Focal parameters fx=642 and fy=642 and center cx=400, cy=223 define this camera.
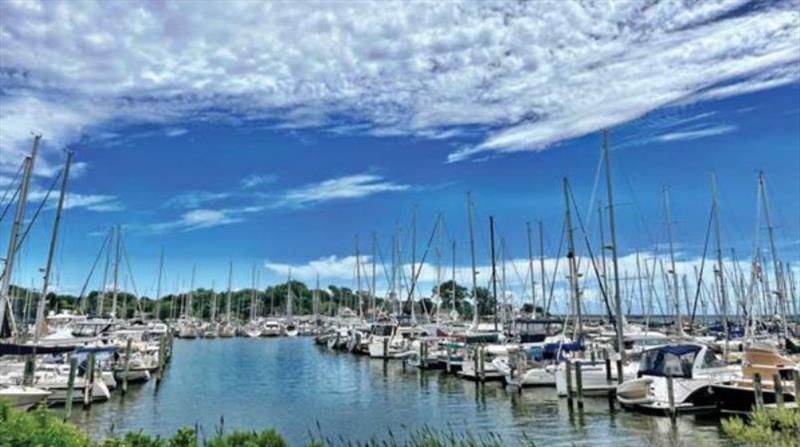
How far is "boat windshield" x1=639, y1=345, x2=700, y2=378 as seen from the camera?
28.2 m

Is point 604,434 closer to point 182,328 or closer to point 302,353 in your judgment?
point 302,353

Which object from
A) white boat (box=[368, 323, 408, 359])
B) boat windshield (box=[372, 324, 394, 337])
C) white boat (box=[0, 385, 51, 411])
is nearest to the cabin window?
white boat (box=[0, 385, 51, 411])

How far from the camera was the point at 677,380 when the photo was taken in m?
27.4

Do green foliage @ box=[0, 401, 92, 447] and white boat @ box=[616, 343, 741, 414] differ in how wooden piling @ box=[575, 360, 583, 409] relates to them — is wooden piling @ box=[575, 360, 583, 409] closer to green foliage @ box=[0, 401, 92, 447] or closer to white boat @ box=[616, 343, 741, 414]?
white boat @ box=[616, 343, 741, 414]

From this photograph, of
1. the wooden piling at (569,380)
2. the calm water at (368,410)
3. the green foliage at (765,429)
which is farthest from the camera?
the wooden piling at (569,380)

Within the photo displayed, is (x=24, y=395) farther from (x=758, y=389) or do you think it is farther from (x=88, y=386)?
(x=758, y=389)

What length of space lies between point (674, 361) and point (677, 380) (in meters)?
1.31

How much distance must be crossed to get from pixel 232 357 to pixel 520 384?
137 feet

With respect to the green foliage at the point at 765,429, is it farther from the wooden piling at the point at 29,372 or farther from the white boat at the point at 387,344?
the white boat at the point at 387,344

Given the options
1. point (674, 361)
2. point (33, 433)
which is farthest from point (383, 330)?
point (33, 433)

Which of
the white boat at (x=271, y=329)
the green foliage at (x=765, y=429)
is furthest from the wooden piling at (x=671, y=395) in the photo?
the white boat at (x=271, y=329)

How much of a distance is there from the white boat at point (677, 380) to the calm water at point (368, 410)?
0.95 meters

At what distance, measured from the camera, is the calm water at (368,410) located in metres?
25.1

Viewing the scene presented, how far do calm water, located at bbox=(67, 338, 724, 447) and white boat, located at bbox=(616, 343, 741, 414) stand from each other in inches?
37.6
